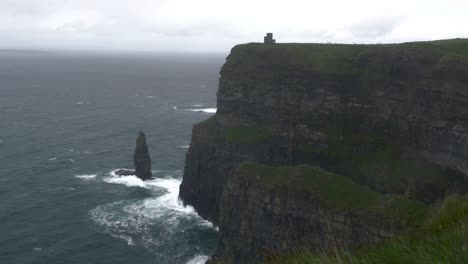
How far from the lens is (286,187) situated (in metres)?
44.9

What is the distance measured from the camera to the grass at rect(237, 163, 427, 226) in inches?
1515

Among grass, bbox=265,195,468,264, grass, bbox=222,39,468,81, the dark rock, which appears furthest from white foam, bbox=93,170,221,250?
grass, bbox=265,195,468,264

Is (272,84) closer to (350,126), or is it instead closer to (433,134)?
(350,126)

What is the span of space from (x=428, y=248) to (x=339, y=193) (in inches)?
1399

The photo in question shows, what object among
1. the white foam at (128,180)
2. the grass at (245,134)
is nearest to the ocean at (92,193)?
the white foam at (128,180)

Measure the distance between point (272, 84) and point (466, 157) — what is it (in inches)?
1111

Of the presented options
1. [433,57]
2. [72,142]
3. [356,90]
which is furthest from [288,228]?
[72,142]

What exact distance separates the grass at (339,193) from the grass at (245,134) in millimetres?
15050

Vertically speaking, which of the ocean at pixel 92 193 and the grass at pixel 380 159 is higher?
the grass at pixel 380 159

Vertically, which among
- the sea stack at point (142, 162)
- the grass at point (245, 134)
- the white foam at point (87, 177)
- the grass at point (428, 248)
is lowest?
the white foam at point (87, 177)

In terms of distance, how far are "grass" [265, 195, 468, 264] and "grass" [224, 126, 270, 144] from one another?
179ft

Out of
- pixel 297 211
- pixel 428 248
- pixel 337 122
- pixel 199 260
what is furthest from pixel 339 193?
pixel 428 248

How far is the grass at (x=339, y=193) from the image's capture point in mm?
38469

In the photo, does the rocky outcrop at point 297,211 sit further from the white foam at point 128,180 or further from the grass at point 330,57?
the white foam at point 128,180
